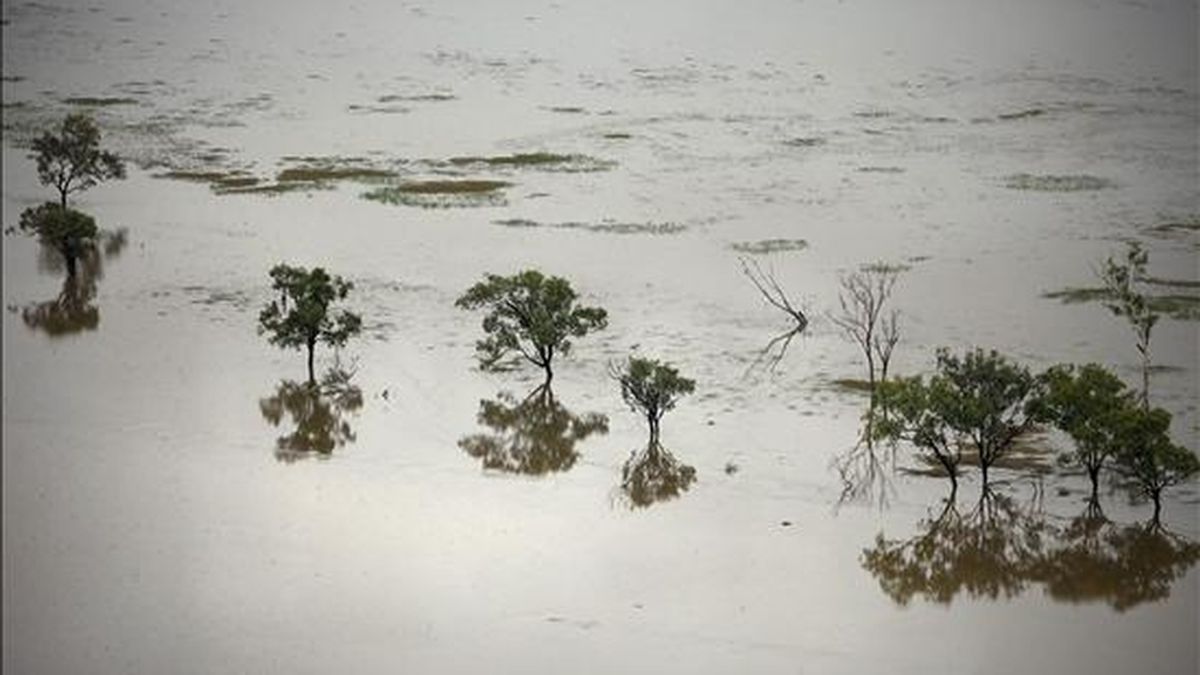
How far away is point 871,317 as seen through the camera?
99.2 feet

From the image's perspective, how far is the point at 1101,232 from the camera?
37.6 m

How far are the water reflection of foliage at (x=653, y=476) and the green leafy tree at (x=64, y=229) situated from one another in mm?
14647

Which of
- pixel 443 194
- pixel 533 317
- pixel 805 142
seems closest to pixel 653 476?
pixel 533 317

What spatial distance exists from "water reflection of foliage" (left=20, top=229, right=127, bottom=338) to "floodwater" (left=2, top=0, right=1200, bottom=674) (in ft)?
0.65

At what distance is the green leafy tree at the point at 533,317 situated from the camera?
91.1 feet

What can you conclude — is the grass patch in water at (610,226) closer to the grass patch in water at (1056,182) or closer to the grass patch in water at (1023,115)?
the grass patch in water at (1056,182)

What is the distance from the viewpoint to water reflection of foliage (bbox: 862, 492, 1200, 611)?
21.0m

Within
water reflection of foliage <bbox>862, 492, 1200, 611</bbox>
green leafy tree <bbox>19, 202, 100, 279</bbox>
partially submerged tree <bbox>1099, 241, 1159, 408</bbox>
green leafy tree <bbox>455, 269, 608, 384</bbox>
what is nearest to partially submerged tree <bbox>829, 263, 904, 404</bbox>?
partially submerged tree <bbox>1099, 241, 1159, 408</bbox>

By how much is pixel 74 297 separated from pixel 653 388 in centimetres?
1380

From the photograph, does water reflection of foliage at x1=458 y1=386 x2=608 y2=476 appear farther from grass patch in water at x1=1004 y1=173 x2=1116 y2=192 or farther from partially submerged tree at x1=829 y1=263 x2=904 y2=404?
grass patch in water at x1=1004 y1=173 x2=1116 y2=192

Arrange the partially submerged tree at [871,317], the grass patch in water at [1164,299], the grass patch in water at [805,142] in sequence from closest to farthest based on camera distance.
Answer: the partially submerged tree at [871,317]
the grass patch in water at [1164,299]
the grass patch in water at [805,142]

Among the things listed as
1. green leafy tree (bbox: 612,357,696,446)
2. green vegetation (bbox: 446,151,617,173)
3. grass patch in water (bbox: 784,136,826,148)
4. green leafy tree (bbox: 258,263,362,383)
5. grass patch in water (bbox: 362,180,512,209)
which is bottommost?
green leafy tree (bbox: 612,357,696,446)

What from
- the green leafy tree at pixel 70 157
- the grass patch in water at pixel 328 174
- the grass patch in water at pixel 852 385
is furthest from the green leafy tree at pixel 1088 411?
the grass patch in water at pixel 328 174

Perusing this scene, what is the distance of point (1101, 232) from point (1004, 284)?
507 centimetres
